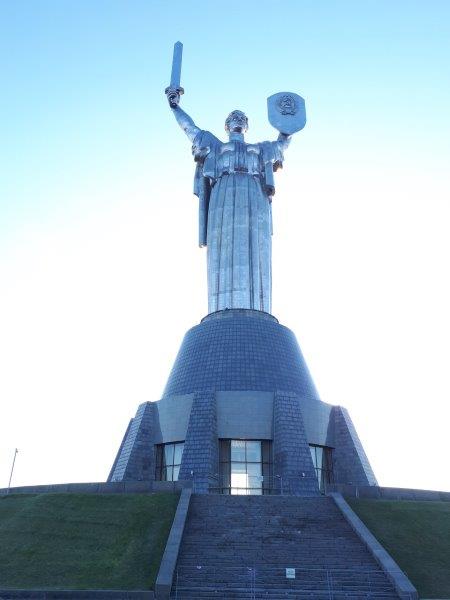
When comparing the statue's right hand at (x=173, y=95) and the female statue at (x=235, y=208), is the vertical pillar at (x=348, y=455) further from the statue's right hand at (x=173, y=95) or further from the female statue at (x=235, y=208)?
the statue's right hand at (x=173, y=95)

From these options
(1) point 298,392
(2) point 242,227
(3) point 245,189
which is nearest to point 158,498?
(1) point 298,392

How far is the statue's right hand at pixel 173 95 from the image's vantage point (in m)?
44.9

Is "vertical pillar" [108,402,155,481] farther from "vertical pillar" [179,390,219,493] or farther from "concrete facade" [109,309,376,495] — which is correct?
"vertical pillar" [179,390,219,493]

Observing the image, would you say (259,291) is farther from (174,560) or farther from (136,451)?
(174,560)

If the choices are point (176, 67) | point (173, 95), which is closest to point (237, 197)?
point (173, 95)

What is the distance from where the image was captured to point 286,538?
64.6ft

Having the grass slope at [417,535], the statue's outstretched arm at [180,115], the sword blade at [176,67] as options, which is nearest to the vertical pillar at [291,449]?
the grass slope at [417,535]

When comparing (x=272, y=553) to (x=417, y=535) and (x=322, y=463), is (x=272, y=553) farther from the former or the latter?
(x=322, y=463)

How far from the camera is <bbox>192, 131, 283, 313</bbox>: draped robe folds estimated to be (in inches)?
1563

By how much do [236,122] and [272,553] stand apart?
35144mm

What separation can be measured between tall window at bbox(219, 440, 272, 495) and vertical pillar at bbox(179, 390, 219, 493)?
2.87ft

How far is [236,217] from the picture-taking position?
4112 cm

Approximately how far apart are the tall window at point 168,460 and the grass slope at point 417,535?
12292 millimetres

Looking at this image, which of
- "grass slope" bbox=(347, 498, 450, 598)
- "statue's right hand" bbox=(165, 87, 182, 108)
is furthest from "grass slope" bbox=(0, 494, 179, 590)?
"statue's right hand" bbox=(165, 87, 182, 108)
